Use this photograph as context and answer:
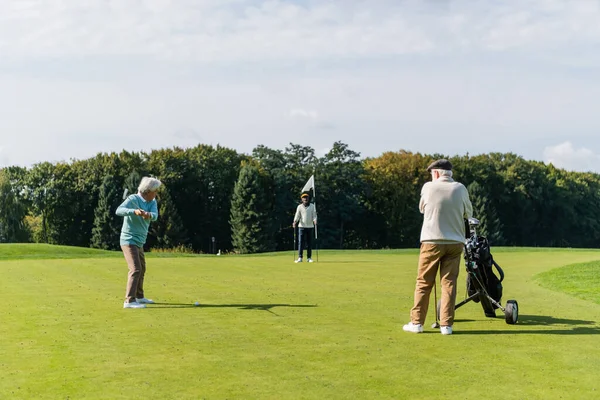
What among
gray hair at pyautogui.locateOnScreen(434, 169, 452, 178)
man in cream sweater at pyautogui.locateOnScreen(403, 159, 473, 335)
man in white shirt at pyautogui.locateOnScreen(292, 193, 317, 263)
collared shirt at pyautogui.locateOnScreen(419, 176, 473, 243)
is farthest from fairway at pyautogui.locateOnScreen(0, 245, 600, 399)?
man in white shirt at pyautogui.locateOnScreen(292, 193, 317, 263)

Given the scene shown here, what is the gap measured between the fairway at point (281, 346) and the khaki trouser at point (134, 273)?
0.30 metres

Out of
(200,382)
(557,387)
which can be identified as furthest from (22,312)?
(557,387)

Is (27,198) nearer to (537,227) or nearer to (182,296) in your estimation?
(537,227)

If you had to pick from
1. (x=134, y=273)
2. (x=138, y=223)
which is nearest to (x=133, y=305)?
(x=134, y=273)

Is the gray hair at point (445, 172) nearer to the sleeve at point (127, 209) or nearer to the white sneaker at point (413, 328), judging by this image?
the white sneaker at point (413, 328)

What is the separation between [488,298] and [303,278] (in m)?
6.34

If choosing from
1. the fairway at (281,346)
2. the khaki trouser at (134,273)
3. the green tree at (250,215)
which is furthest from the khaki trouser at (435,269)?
the green tree at (250,215)

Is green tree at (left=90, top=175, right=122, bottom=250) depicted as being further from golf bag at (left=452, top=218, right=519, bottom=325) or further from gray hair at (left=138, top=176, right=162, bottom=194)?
golf bag at (left=452, top=218, right=519, bottom=325)

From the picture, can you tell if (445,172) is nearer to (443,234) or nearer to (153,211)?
(443,234)

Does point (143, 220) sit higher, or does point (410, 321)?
point (143, 220)

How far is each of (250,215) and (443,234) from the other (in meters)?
60.7

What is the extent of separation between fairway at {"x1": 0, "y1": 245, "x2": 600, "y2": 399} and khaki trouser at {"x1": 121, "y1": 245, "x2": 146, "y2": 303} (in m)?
0.30

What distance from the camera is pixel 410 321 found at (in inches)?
358

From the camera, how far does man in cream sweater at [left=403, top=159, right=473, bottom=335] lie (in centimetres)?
878
